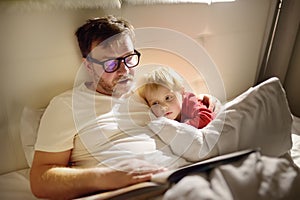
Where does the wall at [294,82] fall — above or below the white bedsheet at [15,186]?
above

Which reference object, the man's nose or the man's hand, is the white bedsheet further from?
the man's nose

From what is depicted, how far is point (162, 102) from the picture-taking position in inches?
47.1

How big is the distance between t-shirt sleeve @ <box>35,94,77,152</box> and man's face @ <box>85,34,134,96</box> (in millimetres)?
136

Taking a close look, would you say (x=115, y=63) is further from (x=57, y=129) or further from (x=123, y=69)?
(x=57, y=129)

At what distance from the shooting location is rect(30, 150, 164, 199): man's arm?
909 millimetres

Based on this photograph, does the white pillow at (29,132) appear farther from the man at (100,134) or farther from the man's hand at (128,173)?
the man's hand at (128,173)

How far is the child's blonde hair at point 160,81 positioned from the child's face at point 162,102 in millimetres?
14

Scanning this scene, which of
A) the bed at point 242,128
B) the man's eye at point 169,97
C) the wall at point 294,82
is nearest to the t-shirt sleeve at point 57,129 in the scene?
the bed at point 242,128

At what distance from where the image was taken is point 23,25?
1.03 metres

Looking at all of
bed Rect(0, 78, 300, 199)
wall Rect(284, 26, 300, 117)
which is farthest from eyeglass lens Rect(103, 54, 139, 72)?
wall Rect(284, 26, 300, 117)

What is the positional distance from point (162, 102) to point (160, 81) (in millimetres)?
74

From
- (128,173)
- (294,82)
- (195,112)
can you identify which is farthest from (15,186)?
(294,82)

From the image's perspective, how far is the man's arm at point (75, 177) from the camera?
2.98 ft

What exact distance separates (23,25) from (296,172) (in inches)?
36.4
